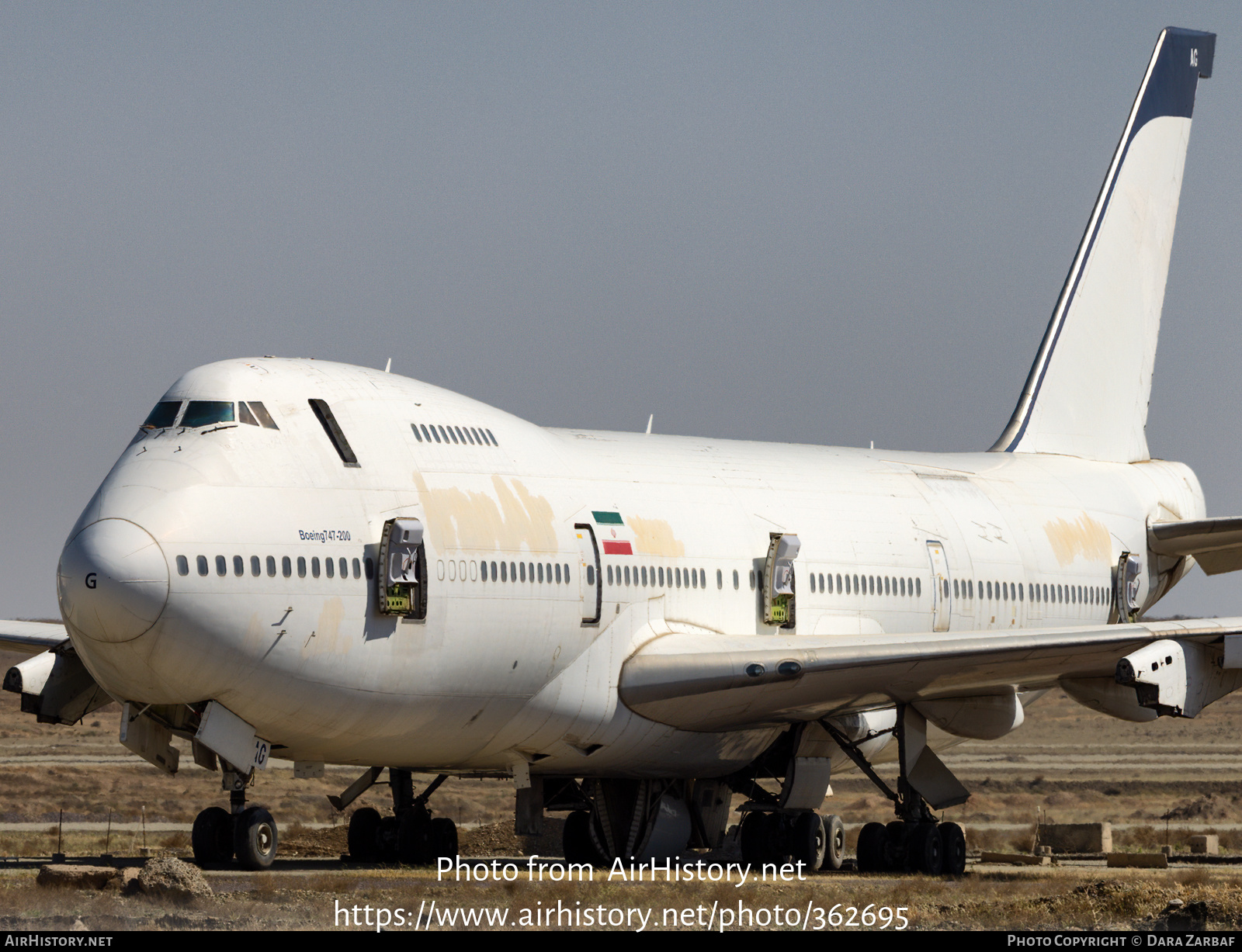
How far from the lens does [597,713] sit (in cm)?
2378

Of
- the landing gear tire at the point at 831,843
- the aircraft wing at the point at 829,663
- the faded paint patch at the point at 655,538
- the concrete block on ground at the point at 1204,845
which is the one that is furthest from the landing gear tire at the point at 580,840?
the concrete block on ground at the point at 1204,845

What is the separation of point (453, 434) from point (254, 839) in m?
5.43

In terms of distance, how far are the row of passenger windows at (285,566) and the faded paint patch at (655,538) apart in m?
5.32

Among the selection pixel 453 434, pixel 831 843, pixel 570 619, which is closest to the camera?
pixel 453 434

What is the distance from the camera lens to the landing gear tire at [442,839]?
86.8 feet

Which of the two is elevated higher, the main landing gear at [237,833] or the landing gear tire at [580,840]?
the main landing gear at [237,833]

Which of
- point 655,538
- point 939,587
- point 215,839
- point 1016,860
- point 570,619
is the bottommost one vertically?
point 1016,860

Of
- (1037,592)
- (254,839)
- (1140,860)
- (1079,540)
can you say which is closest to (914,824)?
(1140,860)

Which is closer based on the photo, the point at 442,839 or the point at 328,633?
the point at 328,633

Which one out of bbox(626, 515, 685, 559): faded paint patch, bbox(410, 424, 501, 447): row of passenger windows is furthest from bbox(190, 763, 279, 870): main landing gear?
bbox(626, 515, 685, 559): faded paint patch

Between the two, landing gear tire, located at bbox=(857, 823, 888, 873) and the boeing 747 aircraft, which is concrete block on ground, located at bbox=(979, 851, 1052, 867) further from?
landing gear tire, located at bbox=(857, 823, 888, 873)

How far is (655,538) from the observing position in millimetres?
25234

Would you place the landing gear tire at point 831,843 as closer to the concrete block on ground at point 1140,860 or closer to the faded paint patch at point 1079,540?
the concrete block on ground at point 1140,860

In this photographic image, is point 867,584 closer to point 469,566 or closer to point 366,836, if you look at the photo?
point 366,836
